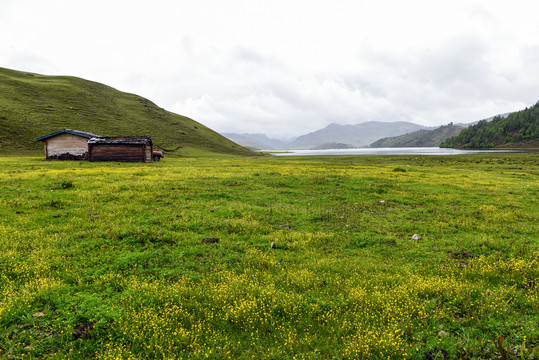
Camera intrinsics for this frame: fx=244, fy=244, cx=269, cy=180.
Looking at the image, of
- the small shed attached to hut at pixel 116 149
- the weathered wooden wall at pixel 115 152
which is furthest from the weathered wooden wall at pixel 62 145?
the weathered wooden wall at pixel 115 152

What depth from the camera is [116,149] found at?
53469mm

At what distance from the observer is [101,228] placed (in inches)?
458

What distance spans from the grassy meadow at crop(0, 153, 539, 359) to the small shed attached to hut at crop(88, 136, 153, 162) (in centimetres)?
4015

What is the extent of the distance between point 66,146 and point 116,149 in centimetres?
1205

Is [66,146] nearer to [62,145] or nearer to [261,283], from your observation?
[62,145]

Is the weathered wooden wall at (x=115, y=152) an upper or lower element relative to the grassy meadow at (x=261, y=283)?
upper

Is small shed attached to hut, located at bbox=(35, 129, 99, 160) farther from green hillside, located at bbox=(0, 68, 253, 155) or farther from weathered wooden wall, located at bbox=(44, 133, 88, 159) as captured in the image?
green hillside, located at bbox=(0, 68, 253, 155)

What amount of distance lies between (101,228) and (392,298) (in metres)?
12.5

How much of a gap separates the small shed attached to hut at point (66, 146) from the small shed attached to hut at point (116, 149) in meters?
3.74

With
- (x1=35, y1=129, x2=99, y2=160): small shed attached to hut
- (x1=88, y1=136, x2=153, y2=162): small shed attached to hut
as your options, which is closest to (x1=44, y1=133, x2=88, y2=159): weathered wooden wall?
(x1=35, y1=129, x2=99, y2=160): small shed attached to hut

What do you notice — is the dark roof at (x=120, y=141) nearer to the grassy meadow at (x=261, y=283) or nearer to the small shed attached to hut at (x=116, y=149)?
the small shed attached to hut at (x=116, y=149)

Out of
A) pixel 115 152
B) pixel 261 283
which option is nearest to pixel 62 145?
pixel 115 152

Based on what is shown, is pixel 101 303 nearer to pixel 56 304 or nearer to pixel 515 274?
pixel 56 304

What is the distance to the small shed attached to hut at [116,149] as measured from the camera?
175 feet
